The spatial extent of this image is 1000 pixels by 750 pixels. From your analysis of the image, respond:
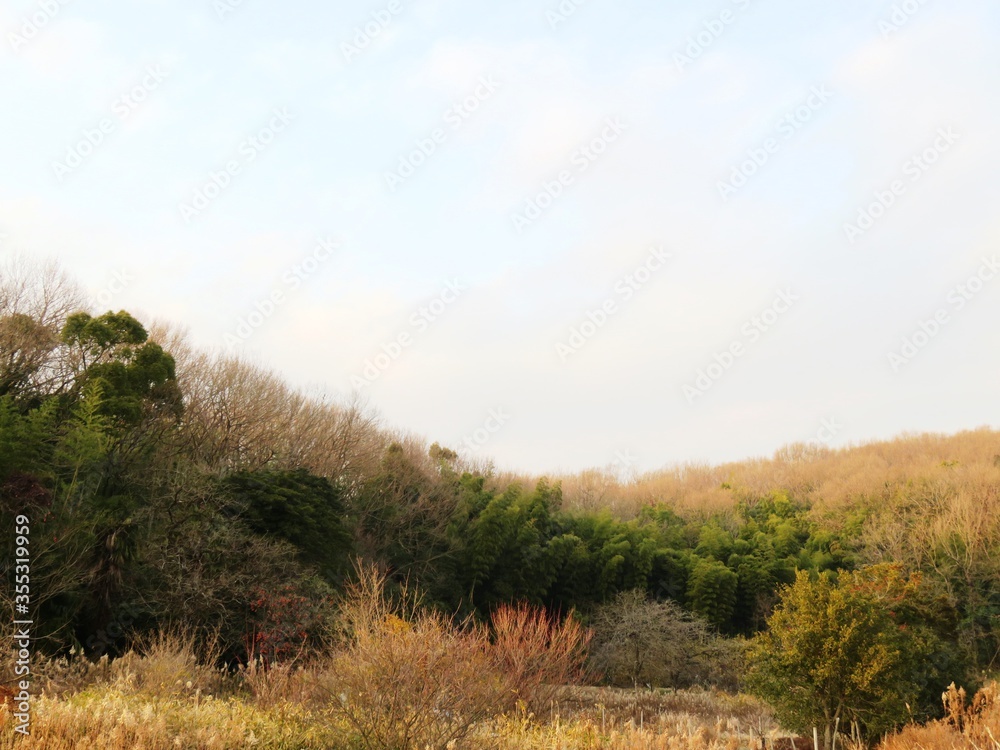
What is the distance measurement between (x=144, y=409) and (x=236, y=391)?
4.50m

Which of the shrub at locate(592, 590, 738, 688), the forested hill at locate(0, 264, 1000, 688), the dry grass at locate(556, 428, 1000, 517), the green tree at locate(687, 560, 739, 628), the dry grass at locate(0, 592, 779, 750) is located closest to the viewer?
the dry grass at locate(0, 592, 779, 750)

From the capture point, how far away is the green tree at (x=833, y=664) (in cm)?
1332

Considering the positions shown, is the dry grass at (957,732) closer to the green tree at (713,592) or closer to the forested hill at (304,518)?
the forested hill at (304,518)

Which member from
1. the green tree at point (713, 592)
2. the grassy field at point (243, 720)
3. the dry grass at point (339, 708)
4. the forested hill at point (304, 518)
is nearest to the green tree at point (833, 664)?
the grassy field at point (243, 720)

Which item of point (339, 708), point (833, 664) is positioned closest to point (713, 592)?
point (833, 664)

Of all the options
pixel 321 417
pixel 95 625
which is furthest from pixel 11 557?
pixel 321 417

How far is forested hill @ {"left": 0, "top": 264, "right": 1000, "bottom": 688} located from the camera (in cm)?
1808

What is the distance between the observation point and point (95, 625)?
17859 mm

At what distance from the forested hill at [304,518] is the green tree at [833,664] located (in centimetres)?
498

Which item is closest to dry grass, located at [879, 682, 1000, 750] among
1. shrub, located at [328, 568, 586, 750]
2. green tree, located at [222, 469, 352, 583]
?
shrub, located at [328, 568, 586, 750]

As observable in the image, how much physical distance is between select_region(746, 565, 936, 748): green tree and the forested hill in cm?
498

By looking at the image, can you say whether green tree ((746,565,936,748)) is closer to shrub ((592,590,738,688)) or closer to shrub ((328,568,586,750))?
shrub ((328,568,586,750))

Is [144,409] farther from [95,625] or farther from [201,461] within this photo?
[95,625]

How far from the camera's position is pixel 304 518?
78.0ft
